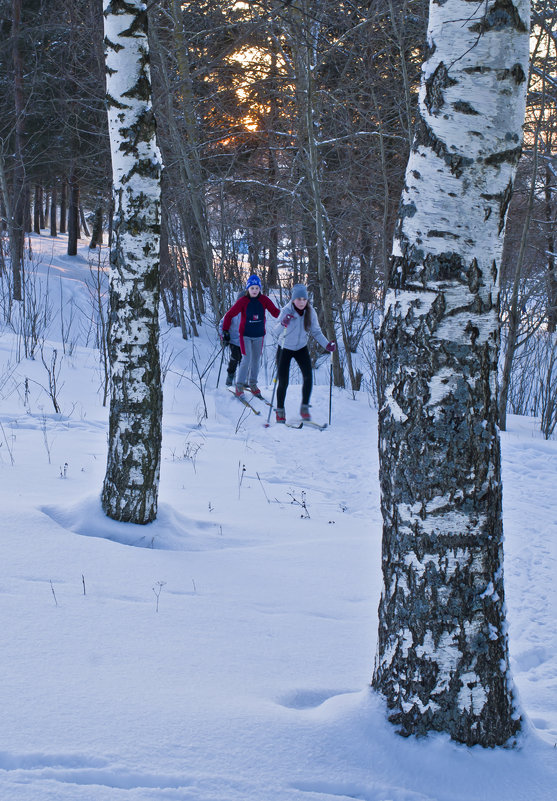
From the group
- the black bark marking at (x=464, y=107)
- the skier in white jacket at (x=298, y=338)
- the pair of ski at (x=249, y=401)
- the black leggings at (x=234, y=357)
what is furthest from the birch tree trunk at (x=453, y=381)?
the black leggings at (x=234, y=357)

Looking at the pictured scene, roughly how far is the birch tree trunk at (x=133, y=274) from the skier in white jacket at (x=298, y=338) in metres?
5.11

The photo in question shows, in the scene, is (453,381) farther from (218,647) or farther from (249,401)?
(249,401)

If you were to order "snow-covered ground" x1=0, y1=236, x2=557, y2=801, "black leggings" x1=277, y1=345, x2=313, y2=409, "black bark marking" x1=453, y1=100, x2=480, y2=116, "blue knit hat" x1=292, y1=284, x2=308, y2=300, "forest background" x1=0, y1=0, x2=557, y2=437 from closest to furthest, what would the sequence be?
"snow-covered ground" x1=0, y1=236, x2=557, y2=801 → "black bark marking" x1=453, y1=100, x2=480, y2=116 → "blue knit hat" x1=292, y1=284, x2=308, y2=300 → "black leggings" x1=277, y1=345, x2=313, y2=409 → "forest background" x1=0, y1=0, x2=557, y2=437

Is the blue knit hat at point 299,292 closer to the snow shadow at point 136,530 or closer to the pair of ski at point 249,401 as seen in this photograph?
the pair of ski at point 249,401

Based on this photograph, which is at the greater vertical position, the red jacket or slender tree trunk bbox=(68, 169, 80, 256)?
slender tree trunk bbox=(68, 169, 80, 256)

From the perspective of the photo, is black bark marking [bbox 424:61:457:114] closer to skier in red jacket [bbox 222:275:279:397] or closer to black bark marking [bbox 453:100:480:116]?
black bark marking [bbox 453:100:480:116]

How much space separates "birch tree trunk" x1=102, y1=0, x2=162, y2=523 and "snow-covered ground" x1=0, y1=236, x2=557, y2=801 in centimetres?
33

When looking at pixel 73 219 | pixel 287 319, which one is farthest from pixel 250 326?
pixel 73 219

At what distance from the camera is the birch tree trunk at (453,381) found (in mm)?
1995

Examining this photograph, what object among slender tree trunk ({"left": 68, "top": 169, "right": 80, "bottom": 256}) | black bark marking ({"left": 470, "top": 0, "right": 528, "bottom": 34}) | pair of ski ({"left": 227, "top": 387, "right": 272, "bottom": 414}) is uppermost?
slender tree trunk ({"left": 68, "top": 169, "right": 80, "bottom": 256})

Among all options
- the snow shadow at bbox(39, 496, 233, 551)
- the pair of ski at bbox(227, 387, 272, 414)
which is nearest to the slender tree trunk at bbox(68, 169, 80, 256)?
the pair of ski at bbox(227, 387, 272, 414)

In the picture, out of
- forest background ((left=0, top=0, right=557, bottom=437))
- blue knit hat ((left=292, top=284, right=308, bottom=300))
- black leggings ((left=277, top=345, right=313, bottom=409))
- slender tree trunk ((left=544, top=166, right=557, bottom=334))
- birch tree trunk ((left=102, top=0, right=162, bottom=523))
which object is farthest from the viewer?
slender tree trunk ((left=544, top=166, right=557, bottom=334))

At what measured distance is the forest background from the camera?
9.68 m

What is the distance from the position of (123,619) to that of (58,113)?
19.0 metres
